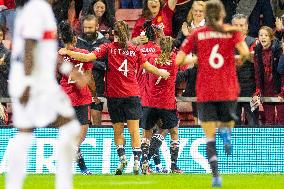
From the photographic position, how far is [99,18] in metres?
20.5

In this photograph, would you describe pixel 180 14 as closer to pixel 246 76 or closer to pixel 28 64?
pixel 246 76

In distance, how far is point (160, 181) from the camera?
14992mm

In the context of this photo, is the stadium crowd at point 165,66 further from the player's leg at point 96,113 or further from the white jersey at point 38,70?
the white jersey at point 38,70

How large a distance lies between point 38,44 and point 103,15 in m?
10.7

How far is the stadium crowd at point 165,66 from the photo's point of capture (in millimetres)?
13430

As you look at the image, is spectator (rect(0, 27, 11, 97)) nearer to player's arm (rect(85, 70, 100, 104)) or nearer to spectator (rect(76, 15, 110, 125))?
spectator (rect(76, 15, 110, 125))

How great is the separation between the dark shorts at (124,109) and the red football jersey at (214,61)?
3.20 m

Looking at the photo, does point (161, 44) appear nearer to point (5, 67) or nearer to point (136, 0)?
point (5, 67)

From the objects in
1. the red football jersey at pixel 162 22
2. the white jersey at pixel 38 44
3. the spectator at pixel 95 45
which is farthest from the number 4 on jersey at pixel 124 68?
the white jersey at pixel 38 44

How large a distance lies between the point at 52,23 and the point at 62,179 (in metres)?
1.47

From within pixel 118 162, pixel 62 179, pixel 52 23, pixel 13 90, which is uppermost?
→ pixel 52 23

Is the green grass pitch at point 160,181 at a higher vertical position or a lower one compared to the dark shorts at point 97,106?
lower

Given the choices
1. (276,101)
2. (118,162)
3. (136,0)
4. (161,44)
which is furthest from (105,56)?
(136,0)

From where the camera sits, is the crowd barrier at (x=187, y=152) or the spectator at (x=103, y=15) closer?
the crowd barrier at (x=187, y=152)
